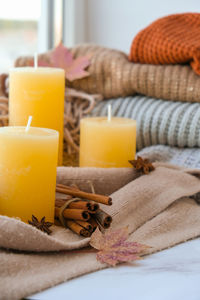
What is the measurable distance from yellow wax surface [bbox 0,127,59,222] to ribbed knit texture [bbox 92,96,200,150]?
0.30 metres

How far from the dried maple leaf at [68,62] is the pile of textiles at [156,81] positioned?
2 cm

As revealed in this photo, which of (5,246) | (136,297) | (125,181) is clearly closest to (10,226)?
(5,246)

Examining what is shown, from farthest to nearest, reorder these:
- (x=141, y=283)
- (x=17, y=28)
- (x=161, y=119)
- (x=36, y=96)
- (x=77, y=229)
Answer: (x=17, y=28), (x=161, y=119), (x=36, y=96), (x=77, y=229), (x=141, y=283)

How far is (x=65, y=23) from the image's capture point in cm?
138

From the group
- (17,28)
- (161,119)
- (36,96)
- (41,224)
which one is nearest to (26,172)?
(41,224)

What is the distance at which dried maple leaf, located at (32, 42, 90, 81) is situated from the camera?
3.05 ft

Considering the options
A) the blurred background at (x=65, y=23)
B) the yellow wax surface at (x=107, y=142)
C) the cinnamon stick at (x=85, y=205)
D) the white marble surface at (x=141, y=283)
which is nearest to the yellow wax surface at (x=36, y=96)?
the yellow wax surface at (x=107, y=142)

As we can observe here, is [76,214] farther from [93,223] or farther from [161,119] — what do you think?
[161,119]

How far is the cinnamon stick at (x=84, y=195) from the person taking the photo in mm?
589

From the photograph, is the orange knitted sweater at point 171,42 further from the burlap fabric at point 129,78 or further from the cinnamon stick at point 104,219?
the cinnamon stick at point 104,219

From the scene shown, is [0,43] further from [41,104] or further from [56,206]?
[56,206]

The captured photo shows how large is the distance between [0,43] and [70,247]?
3.01ft

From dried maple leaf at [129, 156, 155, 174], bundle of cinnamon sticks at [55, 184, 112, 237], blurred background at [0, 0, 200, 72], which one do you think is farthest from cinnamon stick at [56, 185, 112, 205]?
blurred background at [0, 0, 200, 72]

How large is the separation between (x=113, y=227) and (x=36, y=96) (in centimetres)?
23
